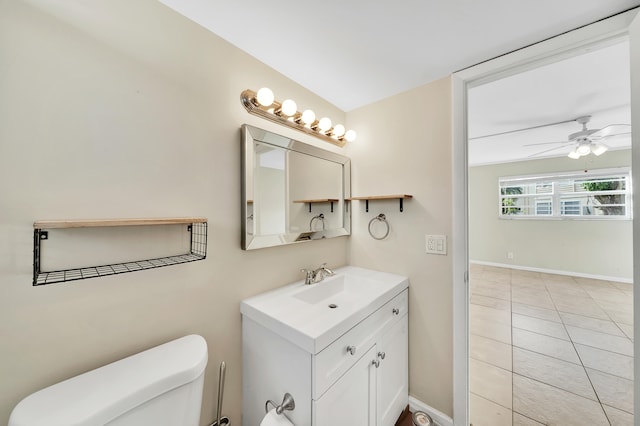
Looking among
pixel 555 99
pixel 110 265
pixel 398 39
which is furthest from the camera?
pixel 555 99

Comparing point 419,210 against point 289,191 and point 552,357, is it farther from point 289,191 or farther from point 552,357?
point 552,357

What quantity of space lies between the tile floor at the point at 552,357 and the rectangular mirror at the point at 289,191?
166 cm

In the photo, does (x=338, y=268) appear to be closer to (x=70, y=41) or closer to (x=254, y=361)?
(x=254, y=361)

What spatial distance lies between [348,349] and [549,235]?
5539 mm

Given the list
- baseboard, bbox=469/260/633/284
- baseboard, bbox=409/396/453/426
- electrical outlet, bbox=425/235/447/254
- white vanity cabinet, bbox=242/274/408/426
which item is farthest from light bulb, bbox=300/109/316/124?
baseboard, bbox=469/260/633/284

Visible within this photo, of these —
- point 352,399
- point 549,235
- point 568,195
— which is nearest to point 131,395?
point 352,399

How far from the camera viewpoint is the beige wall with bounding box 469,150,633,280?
398 cm

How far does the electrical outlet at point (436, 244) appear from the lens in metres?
1.48

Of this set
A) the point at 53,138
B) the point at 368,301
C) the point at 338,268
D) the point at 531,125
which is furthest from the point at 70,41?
the point at 531,125

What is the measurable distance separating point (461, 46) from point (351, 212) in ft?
4.07

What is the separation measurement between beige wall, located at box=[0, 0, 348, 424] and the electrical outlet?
44.7 inches

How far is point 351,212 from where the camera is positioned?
76.9 inches

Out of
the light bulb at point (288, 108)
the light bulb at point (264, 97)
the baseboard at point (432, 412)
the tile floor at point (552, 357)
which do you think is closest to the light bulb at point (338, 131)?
the light bulb at point (288, 108)

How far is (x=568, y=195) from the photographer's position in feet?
14.4
